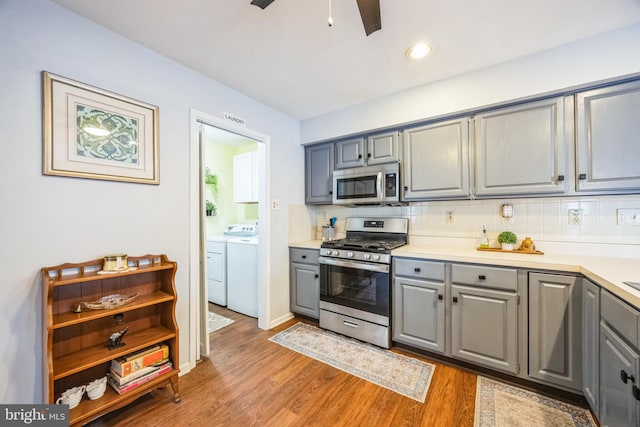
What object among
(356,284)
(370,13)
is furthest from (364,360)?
(370,13)

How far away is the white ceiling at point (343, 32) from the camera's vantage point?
4.70 feet

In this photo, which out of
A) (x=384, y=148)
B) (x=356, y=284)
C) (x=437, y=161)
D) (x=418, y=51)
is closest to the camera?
(x=418, y=51)

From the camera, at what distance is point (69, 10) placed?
1460mm

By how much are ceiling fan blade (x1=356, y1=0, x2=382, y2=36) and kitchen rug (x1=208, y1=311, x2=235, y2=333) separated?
9.79 ft

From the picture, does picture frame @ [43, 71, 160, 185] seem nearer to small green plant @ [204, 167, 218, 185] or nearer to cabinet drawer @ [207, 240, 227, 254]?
cabinet drawer @ [207, 240, 227, 254]

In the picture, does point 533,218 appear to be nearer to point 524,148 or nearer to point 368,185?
point 524,148

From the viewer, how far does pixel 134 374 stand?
1.56 metres

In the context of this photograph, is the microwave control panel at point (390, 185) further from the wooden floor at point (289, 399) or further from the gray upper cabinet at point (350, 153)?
the wooden floor at point (289, 399)

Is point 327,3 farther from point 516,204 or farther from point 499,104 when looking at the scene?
point 516,204

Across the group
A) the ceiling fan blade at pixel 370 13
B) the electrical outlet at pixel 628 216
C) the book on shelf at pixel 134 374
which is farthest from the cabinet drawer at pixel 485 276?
the book on shelf at pixel 134 374

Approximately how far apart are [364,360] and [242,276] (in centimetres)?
171

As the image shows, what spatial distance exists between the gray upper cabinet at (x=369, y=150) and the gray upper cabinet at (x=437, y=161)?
11 cm

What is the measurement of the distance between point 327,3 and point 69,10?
4.91 ft

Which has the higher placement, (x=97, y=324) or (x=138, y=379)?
(x=97, y=324)
